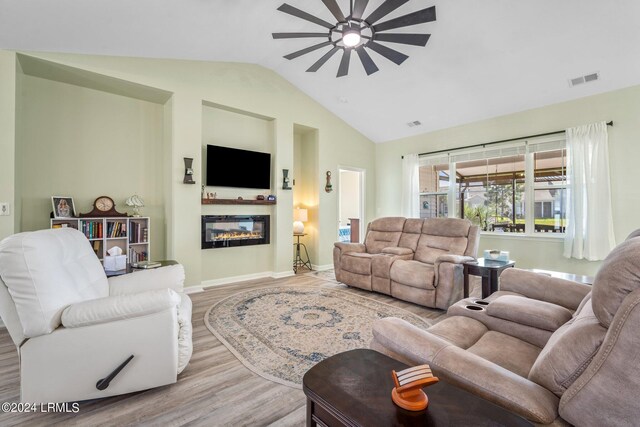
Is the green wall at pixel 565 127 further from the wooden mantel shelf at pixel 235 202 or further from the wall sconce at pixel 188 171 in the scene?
the wall sconce at pixel 188 171

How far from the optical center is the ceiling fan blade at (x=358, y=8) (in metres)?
2.36

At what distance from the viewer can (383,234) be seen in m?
4.79

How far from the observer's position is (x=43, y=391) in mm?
1668

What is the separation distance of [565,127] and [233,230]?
5.32 meters

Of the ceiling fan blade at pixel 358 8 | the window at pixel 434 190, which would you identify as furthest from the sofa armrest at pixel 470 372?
the window at pixel 434 190

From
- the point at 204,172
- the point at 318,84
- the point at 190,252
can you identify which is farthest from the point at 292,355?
the point at 318,84

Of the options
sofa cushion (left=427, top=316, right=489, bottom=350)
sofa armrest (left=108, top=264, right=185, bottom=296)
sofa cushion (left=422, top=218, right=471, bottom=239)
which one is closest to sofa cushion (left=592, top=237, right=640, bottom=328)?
sofa cushion (left=427, top=316, right=489, bottom=350)

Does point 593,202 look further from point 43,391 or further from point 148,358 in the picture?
point 43,391

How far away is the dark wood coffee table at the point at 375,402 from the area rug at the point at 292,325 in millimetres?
1044

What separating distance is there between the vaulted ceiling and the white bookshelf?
195 centimetres

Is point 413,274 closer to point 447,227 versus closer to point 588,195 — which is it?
point 447,227

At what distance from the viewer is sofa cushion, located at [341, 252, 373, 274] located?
4203 millimetres

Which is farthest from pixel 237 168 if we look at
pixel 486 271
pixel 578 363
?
pixel 578 363

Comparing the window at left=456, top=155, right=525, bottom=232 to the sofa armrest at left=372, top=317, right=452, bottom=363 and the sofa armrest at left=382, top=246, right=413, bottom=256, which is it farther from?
the sofa armrest at left=372, top=317, right=452, bottom=363
